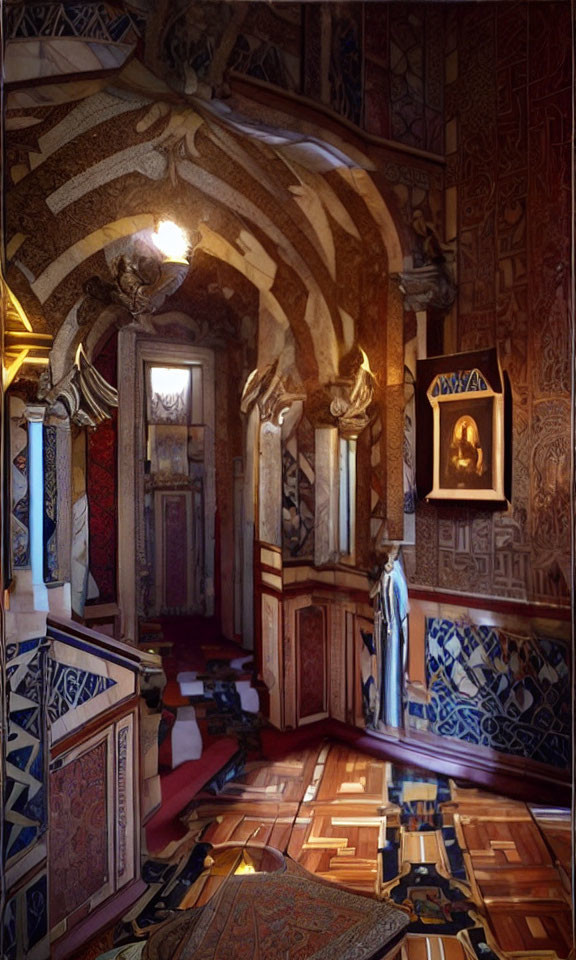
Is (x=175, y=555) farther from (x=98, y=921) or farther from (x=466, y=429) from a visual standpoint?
(x=98, y=921)

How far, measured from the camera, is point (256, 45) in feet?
9.71

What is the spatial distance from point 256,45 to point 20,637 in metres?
2.82

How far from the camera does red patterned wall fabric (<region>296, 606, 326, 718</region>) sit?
14.8 feet

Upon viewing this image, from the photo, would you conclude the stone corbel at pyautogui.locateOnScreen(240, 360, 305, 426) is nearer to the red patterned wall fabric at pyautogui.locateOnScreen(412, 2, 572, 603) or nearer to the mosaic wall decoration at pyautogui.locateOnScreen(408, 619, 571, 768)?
the red patterned wall fabric at pyautogui.locateOnScreen(412, 2, 572, 603)

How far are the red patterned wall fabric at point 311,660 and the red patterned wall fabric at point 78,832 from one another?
2.07 m

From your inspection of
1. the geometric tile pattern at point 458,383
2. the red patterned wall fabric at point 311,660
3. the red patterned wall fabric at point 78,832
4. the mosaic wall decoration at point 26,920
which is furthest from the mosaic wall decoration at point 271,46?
the mosaic wall decoration at point 26,920

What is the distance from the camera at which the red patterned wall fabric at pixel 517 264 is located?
3492 mm

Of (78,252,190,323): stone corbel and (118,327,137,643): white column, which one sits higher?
(78,252,190,323): stone corbel

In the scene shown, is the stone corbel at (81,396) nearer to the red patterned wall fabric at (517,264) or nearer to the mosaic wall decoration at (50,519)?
the mosaic wall decoration at (50,519)

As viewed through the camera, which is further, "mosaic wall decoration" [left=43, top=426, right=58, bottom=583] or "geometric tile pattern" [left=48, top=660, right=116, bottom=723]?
"mosaic wall decoration" [left=43, top=426, right=58, bottom=583]

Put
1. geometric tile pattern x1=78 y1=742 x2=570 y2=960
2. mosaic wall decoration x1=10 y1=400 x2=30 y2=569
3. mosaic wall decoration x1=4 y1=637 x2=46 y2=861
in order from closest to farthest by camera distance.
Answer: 1. mosaic wall decoration x1=4 y1=637 x2=46 y2=861
2. geometric tile pattern x1=78 y1=742 x2=570 y2=960
3. mosaic wall decoration x1=10 y1=400 x2=30 y2=569

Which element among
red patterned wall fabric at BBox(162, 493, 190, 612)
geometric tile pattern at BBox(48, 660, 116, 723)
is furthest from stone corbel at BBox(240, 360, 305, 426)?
geometric tile pattern at BBox(48, 660, 116, 723)

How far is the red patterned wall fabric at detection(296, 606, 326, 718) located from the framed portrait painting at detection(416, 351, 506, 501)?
4.29 feet

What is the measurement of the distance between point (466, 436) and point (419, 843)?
7.27ft
